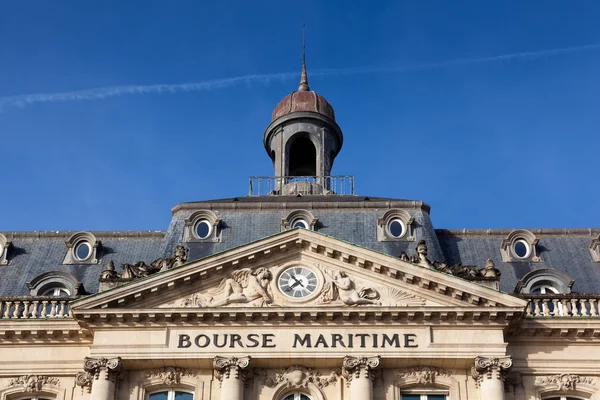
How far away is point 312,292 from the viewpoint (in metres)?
Answer: 41.8

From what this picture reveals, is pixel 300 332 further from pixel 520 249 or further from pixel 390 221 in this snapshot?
pixel 520 249

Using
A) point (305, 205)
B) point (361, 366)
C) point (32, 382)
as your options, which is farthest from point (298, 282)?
point (32, 382)

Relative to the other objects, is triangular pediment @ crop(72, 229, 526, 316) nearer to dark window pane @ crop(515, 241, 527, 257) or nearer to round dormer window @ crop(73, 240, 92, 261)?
round dormer window @ crop(73, 240, 92, 261)

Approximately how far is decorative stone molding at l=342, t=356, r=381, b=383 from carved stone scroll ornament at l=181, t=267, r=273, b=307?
3904 millimetres

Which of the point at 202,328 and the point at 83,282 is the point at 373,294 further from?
the point at 83,282

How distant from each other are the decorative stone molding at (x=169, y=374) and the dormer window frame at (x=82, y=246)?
8112 millimetres

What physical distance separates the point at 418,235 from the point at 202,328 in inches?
442

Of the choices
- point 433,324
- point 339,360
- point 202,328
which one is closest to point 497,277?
point 433,324

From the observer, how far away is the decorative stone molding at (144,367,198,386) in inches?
1609

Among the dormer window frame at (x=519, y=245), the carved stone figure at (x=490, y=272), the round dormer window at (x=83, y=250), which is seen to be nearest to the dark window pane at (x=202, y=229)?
the round dormer window at (x=83, y=250)

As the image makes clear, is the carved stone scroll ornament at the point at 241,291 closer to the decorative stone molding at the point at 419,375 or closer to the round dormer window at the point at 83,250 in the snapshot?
the decorative stone molding at the point at 419,375

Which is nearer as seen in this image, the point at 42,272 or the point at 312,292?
the point at 312,292

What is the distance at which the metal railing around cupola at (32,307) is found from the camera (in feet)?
140

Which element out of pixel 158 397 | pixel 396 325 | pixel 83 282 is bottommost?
pixel 158 397
